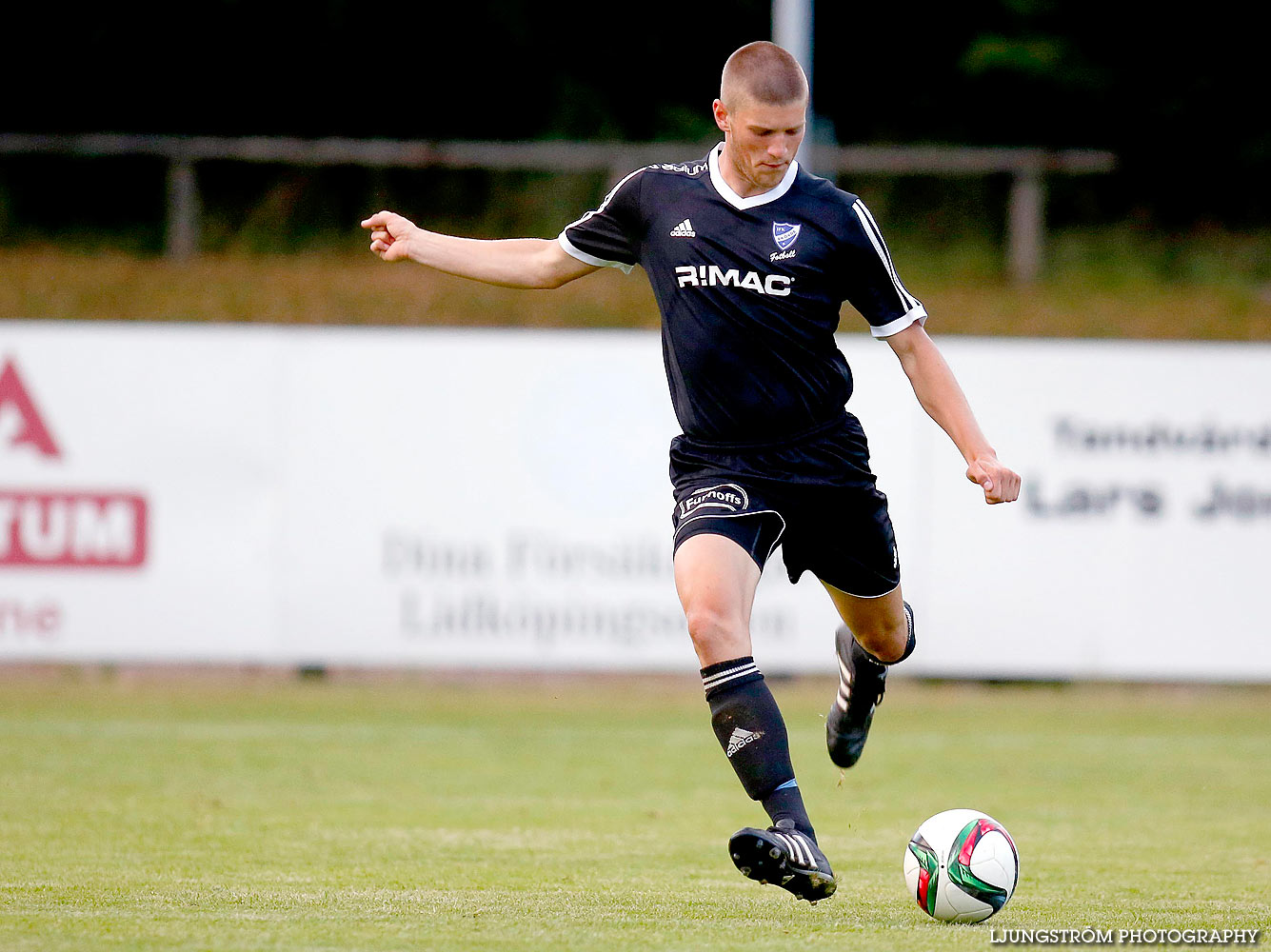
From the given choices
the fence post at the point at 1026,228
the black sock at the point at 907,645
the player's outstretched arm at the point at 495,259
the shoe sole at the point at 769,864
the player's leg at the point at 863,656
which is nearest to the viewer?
the shoe sole at the point at 769,864

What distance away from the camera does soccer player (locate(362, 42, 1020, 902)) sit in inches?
207

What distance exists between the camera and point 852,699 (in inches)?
269

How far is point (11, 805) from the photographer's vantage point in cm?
740

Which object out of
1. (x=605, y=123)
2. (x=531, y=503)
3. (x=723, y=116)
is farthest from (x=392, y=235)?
(x=605, y=123)

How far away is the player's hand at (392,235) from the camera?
6055 mm

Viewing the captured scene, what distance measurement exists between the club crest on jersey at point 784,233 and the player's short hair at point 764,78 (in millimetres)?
396

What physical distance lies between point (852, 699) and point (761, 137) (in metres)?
2.40

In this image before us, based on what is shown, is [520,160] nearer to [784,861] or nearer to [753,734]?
[753,734]

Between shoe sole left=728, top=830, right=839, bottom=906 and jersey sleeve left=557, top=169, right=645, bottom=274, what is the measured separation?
2.07 metres

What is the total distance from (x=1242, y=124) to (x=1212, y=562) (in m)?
9.60

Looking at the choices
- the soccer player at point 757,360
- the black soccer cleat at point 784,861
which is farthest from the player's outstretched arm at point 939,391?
the black soccer cleat at point 784,861

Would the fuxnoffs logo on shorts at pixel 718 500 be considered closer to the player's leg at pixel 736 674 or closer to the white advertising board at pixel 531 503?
the player's leg at pixel 736 674

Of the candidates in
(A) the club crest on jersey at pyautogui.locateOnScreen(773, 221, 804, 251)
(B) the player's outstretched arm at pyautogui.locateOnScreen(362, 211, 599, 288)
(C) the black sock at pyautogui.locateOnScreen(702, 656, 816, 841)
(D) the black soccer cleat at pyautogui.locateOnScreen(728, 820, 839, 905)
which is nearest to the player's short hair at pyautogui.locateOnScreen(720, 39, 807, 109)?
(A) the club crest on jersey at pyautogui.locateOnScreen(773, 221, 804, 251)

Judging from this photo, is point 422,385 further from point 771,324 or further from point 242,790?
point 771,324
